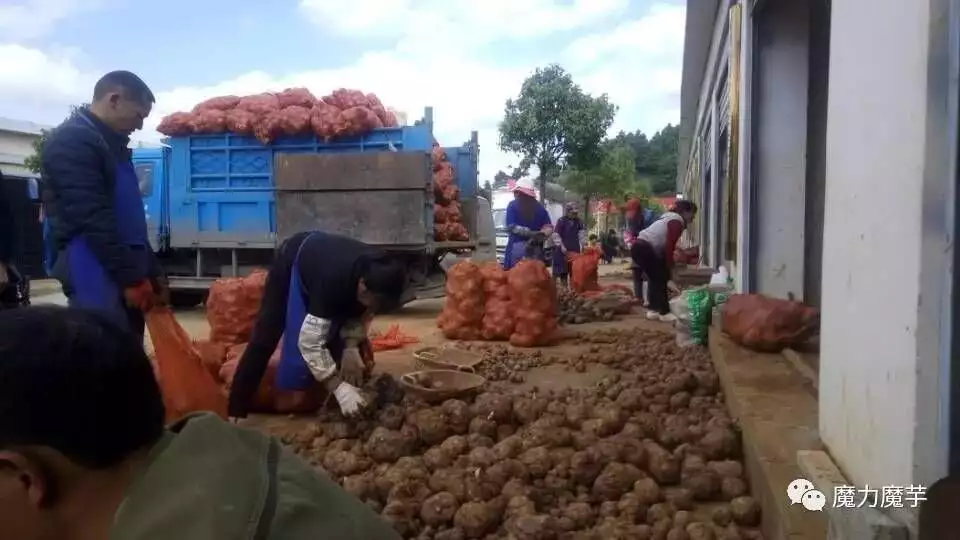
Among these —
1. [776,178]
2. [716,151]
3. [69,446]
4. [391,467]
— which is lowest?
[391,467]

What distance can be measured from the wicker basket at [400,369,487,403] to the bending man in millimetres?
306

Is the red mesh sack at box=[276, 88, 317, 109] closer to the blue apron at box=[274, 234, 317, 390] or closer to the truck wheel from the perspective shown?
the truck wheel

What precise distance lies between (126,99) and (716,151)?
9.18 metres

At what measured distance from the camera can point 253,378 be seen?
4.38 meters

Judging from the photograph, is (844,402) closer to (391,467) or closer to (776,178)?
(391,467)

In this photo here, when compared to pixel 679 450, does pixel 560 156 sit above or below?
above

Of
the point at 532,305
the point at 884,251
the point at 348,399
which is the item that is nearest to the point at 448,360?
the point at 348,399

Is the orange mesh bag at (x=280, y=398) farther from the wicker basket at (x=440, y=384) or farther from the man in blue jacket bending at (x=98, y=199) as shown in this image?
the man in blue jacket bending at (x=98, y=199)

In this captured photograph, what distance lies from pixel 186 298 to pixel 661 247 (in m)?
6.88

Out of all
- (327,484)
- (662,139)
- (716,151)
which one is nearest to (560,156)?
(716,151)

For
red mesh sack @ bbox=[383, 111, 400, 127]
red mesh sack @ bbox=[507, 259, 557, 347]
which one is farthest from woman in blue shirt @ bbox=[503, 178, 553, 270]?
red mesh sack @ bbox=[507, 259, 557, 347]

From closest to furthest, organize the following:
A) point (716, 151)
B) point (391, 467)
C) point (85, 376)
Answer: point (85, 376) → point (391, 467) → point (716, 151)

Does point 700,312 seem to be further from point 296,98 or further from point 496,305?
point 296,98

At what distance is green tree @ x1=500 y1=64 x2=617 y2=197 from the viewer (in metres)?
21.5
